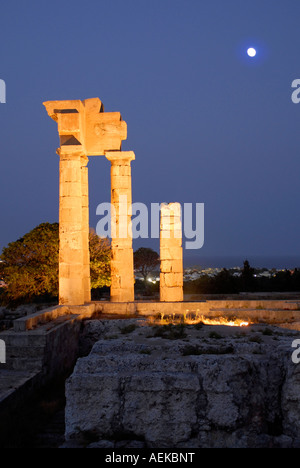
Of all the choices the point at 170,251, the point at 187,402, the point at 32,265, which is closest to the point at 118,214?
the point at 170,251

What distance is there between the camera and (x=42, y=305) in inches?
973

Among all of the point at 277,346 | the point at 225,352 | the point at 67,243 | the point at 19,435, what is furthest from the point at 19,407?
the point at 67,243

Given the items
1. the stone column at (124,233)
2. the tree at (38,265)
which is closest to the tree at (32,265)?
the tree at (38,265)

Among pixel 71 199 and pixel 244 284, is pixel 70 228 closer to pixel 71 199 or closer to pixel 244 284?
pixel 71 199

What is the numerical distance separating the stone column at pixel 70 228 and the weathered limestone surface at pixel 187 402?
10015 millimetres

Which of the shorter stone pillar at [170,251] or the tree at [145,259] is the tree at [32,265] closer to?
the shorter stone pillar at [170,251]

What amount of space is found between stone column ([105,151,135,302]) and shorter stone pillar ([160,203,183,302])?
1.34m

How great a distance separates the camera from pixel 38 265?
75.1ft

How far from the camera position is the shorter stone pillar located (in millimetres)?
16922

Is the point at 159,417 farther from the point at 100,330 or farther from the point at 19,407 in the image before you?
the point at 100,330

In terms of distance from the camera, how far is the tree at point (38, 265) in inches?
873

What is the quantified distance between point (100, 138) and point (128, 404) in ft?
42.7

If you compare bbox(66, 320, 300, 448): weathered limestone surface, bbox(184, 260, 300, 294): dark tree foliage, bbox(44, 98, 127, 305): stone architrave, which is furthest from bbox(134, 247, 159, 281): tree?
bbox(66, 320, 300, 448): weathered limestone surface

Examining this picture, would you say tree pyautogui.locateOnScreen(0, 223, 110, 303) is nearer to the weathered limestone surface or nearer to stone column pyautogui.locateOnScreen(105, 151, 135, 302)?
stone column pyautogui.locateOnScreen(105, 151, 135, 302)
